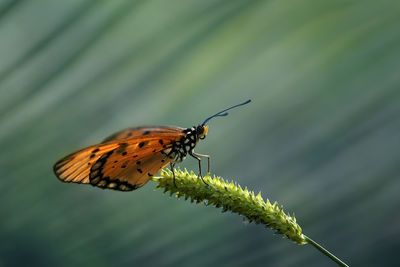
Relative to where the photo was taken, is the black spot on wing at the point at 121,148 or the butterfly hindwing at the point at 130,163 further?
the black spot on wing at the point at 121,148

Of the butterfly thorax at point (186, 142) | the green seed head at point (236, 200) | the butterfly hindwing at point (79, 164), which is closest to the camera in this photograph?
the green seed head at point (236, 200)

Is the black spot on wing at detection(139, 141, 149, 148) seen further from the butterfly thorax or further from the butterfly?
the butterfly thorax

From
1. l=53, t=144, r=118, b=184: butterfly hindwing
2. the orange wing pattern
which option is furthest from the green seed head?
l=53, t=144, r=118, b=184: butterfly hindwing

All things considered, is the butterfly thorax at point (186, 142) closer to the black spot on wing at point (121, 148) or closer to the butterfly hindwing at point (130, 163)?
the butterfly hindwing at point (130, 163)

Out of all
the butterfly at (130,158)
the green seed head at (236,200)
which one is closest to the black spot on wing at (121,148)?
the butterfly at (130,158)

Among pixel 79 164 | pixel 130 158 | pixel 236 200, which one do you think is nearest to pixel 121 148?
pixel 130 158

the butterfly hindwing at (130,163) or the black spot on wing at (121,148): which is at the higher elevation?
the black spot on wing at (121,148)

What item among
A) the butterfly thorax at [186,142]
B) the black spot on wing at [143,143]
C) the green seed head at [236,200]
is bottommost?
the green seed head at [236,200]

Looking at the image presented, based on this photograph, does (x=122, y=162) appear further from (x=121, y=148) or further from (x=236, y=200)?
(x=236, y=200)

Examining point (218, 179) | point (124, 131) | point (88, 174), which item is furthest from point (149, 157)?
point (218, 179)
